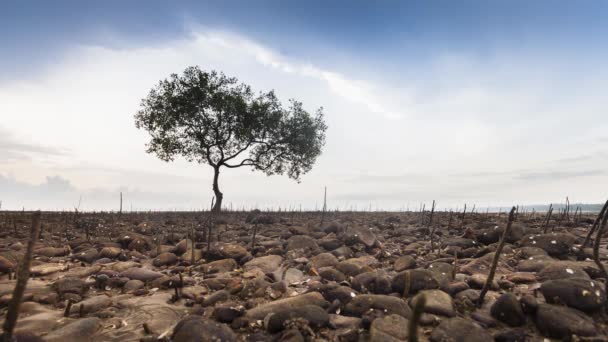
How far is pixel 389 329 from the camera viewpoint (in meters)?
5.97

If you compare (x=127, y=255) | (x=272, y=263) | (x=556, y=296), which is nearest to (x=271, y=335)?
(x=272, y=263)

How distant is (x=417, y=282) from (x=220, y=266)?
572cm

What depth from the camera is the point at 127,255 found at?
1227 centimetres

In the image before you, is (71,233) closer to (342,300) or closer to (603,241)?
(342,300)

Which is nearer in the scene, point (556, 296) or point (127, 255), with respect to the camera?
point (556, 296)

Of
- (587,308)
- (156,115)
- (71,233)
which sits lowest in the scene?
(71,233)

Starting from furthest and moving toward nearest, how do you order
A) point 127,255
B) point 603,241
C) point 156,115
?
point 156,115, point 603,241, point 127,255

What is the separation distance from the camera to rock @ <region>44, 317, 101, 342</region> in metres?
5.73

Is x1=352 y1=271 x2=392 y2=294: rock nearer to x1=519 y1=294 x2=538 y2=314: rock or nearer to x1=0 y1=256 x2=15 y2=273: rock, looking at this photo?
x1=519 y1=294 x2=538 y2=314: rock

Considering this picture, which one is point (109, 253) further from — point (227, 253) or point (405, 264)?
point (405, 264)

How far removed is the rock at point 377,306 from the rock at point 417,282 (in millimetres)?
1109

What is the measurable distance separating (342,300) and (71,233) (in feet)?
51.0

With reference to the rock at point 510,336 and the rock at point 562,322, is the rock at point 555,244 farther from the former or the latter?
the rock at point 510,336

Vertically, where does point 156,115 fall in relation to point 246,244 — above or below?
above
